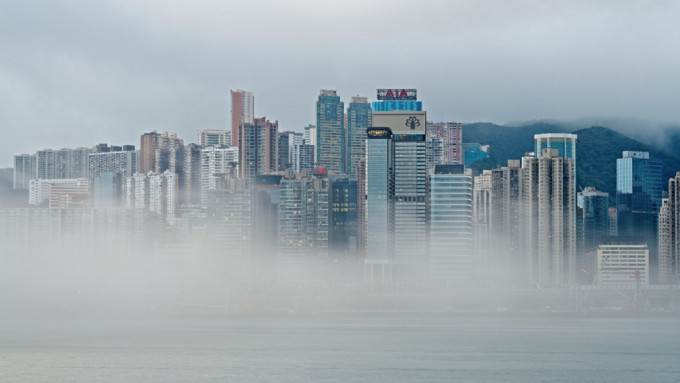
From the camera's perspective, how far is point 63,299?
79.9 metres

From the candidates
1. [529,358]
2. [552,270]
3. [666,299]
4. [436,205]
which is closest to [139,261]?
[436,205]

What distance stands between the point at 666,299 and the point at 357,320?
26.6 meters

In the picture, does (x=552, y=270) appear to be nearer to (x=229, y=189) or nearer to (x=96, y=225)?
(x=229, y=189)

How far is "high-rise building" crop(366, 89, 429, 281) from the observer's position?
8669 centimetres

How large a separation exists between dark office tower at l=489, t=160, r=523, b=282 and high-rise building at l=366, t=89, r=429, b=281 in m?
5.96

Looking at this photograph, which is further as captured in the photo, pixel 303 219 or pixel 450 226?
pixel 303 219

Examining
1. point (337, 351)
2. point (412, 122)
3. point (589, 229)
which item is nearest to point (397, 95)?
point (412, 122)

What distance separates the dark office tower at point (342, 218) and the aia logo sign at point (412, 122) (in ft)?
27.1

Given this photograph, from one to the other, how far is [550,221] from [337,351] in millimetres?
40325

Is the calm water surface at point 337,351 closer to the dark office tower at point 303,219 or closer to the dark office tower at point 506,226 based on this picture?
the dark office tower at point 506,226

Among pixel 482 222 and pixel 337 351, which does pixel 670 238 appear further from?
pixel 337 351

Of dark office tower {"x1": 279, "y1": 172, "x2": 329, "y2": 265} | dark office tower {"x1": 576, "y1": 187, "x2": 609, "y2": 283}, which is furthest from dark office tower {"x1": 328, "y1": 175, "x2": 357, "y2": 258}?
dark office tower {"x1": 576, "y1": 187, "x2": 609, "y2": 283}

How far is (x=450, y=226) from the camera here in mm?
85562

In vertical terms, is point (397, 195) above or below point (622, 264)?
above
